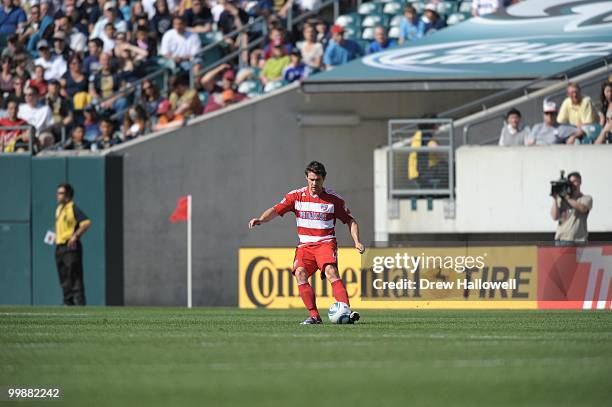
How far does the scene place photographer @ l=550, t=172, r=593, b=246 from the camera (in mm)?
21812

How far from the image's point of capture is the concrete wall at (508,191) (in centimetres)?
2394

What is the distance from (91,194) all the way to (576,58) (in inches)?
388

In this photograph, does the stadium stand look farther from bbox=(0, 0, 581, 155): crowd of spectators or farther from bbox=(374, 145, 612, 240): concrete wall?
bbox=(374, 145, 612, 240): concrete wall

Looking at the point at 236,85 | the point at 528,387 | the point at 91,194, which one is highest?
the point at 236,85

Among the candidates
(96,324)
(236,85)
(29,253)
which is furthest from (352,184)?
(96,324)

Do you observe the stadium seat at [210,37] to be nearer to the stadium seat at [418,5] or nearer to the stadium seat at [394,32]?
the stadium seat at [394,32]

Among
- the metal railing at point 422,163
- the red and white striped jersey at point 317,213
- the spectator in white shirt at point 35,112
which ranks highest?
the spectator in white shirt at point 35,112

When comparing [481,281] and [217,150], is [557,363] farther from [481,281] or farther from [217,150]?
[217,150]

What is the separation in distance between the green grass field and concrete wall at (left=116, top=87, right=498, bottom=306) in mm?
11734

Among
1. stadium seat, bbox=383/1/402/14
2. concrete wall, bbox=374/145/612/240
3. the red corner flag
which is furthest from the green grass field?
stadium seat, bbox=383/1/402/14

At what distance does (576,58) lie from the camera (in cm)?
2564

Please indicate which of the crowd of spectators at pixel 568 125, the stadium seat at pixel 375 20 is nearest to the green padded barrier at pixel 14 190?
the stadium seat at pixel 375 20

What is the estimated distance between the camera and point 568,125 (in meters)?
24.2

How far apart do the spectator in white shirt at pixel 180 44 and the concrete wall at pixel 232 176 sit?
193 cm
